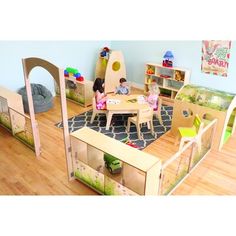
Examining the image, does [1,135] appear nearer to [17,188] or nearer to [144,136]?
[17,188]

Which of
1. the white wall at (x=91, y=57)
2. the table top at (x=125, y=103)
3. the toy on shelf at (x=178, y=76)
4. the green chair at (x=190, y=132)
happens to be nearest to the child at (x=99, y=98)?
the table top at (x=125, y=103)

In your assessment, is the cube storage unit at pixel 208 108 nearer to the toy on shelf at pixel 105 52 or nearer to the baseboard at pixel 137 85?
the baseboard at pixel 137 85

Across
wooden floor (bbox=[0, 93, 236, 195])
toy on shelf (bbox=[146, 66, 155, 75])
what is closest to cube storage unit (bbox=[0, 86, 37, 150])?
wooden floor (bbox=[0, 93, 236, 195])

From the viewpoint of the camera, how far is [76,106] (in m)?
6.03

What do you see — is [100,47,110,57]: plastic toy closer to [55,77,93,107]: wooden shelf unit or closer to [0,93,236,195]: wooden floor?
[55,77,93,107]: wooden shelf unit

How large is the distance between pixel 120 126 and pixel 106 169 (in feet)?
A: 6.35

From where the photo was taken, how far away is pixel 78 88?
19.9 feet

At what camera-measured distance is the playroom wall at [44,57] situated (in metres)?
5.44

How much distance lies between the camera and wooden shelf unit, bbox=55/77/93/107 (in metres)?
5.94

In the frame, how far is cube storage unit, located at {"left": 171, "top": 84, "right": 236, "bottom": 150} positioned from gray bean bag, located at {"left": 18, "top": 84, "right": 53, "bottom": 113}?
111 inches

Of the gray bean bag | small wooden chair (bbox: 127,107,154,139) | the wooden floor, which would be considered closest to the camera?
the wooden floor

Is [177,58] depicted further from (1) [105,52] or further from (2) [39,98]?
(2) [39,98]

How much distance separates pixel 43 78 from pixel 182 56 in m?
3.34

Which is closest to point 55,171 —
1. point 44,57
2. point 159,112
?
point 159,112
